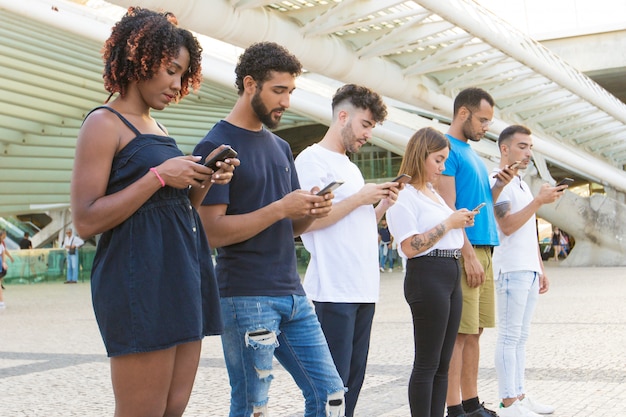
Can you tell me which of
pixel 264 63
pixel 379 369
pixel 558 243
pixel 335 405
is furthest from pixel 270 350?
pixel 558 243

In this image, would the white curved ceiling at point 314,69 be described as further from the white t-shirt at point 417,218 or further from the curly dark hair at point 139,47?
the curly dark hair at point 139,47

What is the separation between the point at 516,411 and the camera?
4.62 metres

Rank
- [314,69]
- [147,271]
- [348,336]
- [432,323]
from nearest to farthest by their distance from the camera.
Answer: [147,271]
[348,336]
[432,323]
[314,69]

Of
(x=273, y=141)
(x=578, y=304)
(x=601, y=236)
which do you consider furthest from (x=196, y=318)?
(x=601, y=236)

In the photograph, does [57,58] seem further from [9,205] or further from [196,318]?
[196,318]

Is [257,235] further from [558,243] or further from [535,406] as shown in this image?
[558,243]

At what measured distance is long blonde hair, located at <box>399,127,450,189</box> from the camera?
4.20 metres

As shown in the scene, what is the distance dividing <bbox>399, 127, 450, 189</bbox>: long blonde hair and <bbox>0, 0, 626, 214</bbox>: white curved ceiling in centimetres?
1039

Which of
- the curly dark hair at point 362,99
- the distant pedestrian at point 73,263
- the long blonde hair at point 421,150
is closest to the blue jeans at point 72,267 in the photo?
the distant pedestrian at point 73,263

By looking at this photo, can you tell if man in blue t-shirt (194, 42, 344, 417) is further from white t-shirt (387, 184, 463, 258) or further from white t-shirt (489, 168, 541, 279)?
white t-shirt (489, 168, 541, 279)

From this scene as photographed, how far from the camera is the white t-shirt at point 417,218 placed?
4.12 metres

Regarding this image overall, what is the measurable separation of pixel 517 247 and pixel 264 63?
8.02 ft

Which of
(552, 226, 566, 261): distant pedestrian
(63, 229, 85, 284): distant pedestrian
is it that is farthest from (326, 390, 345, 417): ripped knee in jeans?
(552, 226, 566, 261): distant pedestrian

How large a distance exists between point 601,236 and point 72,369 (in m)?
21.6
